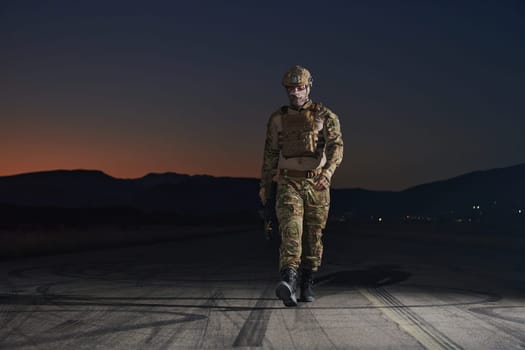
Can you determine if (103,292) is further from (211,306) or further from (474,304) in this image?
(474,304)

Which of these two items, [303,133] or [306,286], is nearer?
[303,133]

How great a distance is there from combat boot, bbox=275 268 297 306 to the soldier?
0.13 meters

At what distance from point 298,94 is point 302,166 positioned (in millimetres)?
828

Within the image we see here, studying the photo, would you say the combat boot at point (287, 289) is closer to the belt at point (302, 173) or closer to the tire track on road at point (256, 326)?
the tire track on road at point (256, 326)

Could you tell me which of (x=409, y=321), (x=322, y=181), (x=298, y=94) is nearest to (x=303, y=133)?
(x=298, y=94)

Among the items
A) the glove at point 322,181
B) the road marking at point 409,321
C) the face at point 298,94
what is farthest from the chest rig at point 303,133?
the road marking at point 409,321

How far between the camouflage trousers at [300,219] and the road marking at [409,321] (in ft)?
3.14

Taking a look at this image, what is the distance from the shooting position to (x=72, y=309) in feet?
25.5

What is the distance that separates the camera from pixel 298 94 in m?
8.30

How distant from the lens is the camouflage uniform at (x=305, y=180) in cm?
827

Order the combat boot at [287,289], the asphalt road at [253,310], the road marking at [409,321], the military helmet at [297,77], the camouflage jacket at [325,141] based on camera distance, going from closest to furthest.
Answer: the road marking at [409,321]
the asphalt road at [253,310]
the combat boot at [287,289]
the military helmet at [297,77]
the camouflage jacket at [325,141]

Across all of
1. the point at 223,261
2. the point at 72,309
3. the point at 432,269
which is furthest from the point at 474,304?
the point at 223,261

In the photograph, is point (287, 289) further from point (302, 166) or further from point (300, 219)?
point (302, 166)

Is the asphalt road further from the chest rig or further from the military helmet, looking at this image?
the military helmet
